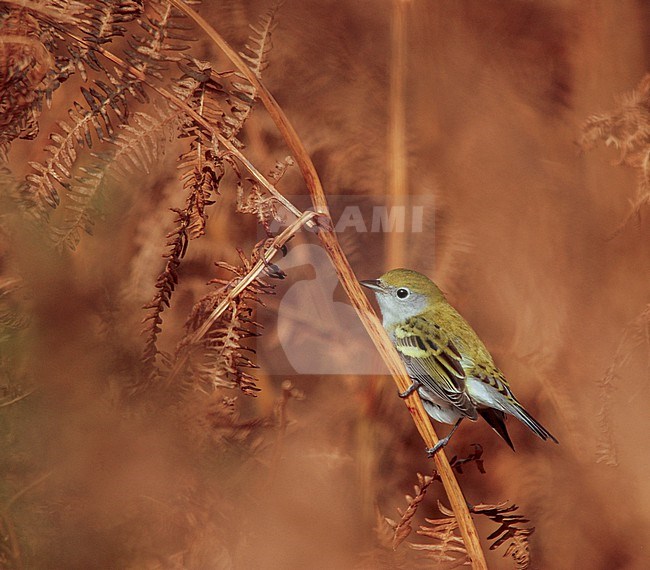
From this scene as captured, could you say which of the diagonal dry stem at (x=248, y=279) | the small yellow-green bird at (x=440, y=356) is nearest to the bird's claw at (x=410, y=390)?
the small yellow-green bird at (x=440, y=356)

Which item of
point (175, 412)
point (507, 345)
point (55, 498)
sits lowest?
point (55, 498)

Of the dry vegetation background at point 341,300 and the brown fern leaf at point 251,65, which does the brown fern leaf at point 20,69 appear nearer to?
the dry vegetation background at point 341,300

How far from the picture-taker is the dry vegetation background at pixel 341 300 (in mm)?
1104

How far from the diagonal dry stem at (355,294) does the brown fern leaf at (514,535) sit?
3 cm

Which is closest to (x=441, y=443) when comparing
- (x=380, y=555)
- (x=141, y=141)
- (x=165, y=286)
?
(x=380, y=555)

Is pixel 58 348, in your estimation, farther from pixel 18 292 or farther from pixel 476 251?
pixel 476 251

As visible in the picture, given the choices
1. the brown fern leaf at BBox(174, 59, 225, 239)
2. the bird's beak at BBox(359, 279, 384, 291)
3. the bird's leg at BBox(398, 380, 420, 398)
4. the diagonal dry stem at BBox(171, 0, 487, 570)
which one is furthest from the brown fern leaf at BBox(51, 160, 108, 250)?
the bird's leg at BBox(398, 380, 420, 398)

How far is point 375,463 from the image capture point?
111 cm

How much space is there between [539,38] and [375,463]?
0.62m

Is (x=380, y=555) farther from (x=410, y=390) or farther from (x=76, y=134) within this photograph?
(x=76, y=134)

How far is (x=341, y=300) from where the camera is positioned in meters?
1.10

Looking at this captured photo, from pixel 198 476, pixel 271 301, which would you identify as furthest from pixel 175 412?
pixel 271 301

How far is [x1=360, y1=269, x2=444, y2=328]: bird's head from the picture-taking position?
1087 mm

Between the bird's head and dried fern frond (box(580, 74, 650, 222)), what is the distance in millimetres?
299
